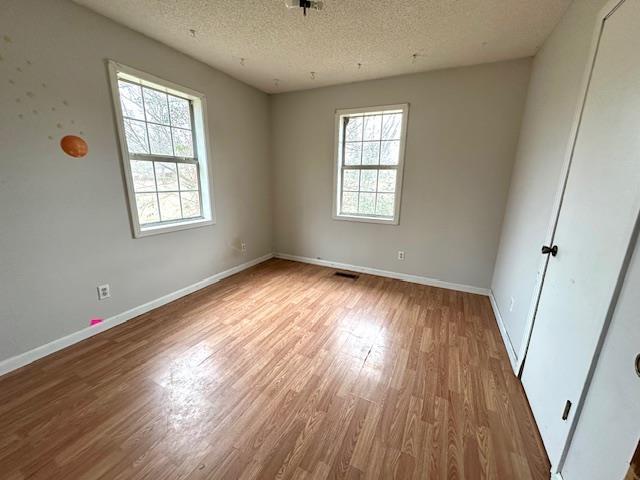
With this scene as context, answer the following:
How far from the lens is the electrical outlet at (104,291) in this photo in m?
2.22

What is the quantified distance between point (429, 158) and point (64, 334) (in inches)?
157

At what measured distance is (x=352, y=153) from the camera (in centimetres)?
360

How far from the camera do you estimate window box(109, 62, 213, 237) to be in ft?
7.61

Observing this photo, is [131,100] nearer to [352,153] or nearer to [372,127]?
[352,153]

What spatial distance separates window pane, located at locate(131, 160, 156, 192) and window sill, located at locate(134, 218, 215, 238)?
1.25 ft

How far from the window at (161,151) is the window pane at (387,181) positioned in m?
2.25

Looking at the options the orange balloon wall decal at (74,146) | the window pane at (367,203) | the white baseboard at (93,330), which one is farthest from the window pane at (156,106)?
the window pane at (367,203)

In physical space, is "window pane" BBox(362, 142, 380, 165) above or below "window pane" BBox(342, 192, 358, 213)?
above

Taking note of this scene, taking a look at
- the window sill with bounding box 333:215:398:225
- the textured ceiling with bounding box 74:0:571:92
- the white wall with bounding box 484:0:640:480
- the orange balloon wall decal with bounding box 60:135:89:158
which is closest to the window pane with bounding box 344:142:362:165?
the window sill with bounding box 333:215:398:225

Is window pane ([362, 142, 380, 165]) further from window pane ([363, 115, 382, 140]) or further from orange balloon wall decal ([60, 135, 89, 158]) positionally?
orange balloon wall decal ([60, 135, 89, 158])

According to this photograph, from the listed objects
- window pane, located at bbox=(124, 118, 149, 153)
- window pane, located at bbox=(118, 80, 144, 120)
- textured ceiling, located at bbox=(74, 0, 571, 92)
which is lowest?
window pane, located at bbox=(124, 118, 149, 153)

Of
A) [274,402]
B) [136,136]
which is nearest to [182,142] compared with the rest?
[136,136]

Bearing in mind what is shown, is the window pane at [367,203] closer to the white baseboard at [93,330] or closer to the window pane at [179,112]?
the white baseboard at [93,330]

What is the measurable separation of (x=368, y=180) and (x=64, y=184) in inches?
123
